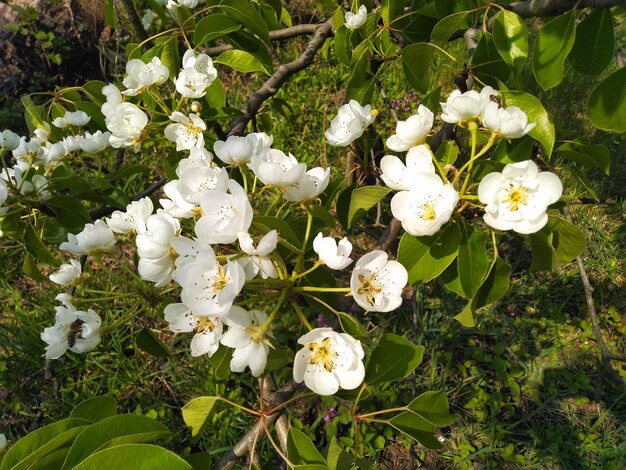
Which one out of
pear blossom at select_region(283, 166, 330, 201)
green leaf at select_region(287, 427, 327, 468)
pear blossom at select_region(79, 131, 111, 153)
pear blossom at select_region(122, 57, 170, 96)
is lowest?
green leaf at select_region(287, 427, 327, 468)

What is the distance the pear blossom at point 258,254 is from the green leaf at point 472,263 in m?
0.33

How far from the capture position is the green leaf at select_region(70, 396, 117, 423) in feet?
2.58

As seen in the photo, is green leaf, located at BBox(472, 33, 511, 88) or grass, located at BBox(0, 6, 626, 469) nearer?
green leaf, located at BBox(472, 33, 511, 88)

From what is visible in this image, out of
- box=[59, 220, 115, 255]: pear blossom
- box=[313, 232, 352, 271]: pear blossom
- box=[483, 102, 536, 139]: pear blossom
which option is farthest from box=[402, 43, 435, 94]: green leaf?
box=[59, 220, 115, 255]: pear blossom

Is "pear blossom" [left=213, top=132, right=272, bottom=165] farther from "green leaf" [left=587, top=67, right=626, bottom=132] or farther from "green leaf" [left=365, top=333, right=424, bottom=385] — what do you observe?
"green leaf" [left=587, top=67, right=626, bottom=132]

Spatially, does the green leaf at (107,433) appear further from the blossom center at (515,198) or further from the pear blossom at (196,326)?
the blossom center at (515,198)

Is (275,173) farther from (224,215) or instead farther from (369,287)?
(369,287)

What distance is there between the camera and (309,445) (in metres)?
0.80

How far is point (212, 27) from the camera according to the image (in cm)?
116

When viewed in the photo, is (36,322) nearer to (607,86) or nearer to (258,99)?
(258,99)

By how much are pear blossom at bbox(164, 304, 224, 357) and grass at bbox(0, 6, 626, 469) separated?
1073mm

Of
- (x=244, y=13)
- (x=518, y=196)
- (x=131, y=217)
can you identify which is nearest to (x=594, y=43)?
(x=518, y=196)

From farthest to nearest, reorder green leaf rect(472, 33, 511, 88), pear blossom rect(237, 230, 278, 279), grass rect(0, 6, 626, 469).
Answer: grass rect(0, 6, 626, 469) < green leaf rect(472, 33, 511, 88) < pear blossom rect(237, 230, 278, 279)

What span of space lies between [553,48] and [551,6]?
104mm
